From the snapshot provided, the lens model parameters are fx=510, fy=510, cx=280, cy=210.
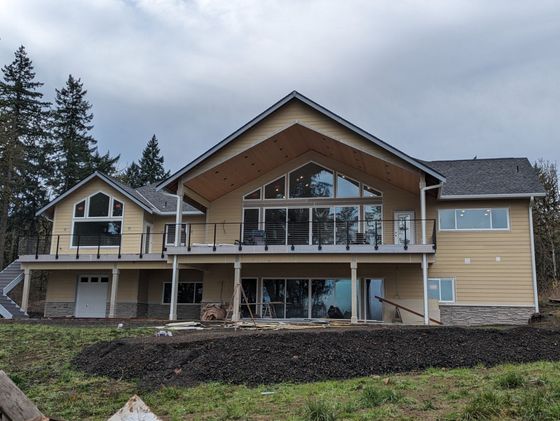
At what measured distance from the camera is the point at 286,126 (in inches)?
728

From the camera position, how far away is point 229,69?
98.6ft

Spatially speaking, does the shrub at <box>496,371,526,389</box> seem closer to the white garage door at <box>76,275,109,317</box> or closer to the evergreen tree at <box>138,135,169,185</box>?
the white garage door at <box>76,275,109,317</box>

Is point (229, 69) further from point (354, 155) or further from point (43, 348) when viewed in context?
point (43, 348)

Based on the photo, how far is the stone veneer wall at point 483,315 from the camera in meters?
18.1

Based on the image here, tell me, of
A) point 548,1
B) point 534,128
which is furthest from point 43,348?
point 534,128

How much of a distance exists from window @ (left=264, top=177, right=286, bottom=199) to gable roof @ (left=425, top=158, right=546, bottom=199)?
6208 millimetres

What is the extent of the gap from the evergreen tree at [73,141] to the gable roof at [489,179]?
98.1 feet

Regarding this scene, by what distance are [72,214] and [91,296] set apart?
12.4ft

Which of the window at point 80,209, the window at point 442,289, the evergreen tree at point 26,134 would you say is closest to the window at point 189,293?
the window at point 80,209

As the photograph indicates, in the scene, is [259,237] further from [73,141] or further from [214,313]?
[73,141]

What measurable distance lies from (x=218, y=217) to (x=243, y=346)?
1238cm

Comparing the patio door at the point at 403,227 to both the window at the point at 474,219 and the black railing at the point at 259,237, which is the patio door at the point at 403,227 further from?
the window at the point at 474,219

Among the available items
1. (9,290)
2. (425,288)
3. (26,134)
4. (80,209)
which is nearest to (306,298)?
(425,288)

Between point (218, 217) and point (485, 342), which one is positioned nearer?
point (485, 342)
